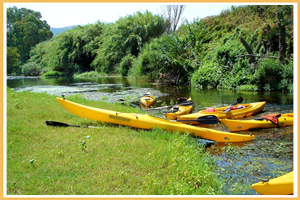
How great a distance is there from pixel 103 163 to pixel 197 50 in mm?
17231

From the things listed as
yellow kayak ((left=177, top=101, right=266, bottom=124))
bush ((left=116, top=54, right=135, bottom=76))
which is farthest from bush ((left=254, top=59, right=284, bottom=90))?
bush ((left=116, top=54, right=135, bottom=76))

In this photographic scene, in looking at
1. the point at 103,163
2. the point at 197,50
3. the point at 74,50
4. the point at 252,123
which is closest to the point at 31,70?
the point at 74,50

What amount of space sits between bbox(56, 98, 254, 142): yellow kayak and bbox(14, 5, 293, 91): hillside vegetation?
9.49m

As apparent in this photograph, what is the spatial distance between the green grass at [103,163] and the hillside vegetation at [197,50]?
11281 millimetres

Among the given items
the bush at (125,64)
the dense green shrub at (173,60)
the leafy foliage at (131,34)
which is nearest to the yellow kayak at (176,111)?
the dense green shrub at (173,60)

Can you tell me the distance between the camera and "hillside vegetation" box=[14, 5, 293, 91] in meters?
14.1

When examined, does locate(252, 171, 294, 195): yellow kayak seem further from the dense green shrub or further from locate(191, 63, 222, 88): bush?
the dense green shrub

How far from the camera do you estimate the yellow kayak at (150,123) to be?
5641mm

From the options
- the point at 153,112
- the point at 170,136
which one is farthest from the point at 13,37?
the point at 170,136

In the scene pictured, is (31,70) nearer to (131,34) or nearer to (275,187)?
(131,34)

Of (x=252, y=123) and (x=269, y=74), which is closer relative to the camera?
(x=252, y=123)

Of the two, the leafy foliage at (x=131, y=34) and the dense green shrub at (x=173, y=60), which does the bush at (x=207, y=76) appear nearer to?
the dense green shrub at (x=173, y=60)

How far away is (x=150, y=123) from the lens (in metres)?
5.80

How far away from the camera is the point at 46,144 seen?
4.46 metres
